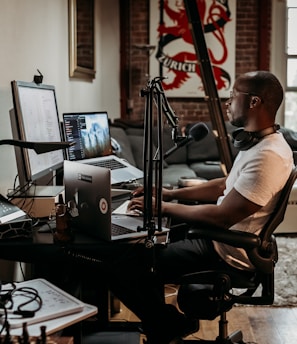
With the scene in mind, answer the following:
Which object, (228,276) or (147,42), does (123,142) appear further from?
(228,276)

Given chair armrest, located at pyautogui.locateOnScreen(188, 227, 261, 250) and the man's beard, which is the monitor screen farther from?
the man's beard

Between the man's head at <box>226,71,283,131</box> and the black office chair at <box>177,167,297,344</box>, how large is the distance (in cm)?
26

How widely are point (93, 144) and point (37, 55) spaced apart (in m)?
0.64

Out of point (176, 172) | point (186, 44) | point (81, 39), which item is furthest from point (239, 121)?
point (186, 44)

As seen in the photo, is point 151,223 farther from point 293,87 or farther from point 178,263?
point 293,87

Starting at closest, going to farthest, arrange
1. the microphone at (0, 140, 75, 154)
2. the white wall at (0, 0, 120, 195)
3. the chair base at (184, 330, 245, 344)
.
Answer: the microphone at (0, 140, 75, 154)
the chair base at (184, 330, 245, 344)
the white wall at (0, 0, 120, 195)

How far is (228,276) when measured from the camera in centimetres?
233

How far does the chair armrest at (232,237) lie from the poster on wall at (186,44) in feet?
15.5

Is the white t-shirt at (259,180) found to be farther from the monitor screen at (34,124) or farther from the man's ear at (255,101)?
the monitor screen at (34,124)

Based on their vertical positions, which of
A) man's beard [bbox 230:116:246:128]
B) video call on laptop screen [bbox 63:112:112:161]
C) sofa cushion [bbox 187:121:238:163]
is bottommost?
sofa cushion [bbox 187:121:238:163]

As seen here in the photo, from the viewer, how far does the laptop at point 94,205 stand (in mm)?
2059

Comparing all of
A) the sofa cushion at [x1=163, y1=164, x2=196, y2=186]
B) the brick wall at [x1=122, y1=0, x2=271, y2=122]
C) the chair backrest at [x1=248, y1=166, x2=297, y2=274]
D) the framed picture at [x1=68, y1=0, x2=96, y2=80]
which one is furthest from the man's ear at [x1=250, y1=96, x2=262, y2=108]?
the brick wall at [x1=122, y1=0, x2=271, y2=122]

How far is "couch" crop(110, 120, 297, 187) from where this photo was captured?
586 cm

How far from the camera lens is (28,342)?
154 centimetres
